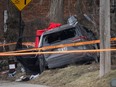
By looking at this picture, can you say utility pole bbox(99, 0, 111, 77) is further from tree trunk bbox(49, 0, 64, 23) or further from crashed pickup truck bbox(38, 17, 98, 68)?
tree trunk bbox(49, 0, 64, 23)

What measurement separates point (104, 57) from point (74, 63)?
2449 mm

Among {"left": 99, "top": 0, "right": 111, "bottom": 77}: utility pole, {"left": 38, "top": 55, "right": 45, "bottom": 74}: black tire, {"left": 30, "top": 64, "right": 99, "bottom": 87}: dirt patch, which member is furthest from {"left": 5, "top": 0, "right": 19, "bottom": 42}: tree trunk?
{"left": 99, "top": 0, "right": 111, "bottom": 77}: utility pole

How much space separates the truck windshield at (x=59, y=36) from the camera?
13.6m

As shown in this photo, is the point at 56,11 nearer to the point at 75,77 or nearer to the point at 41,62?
the point at 41,62

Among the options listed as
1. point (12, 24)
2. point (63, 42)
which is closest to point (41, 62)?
point (63, 42)

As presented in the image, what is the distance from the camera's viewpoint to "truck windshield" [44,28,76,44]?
535 inches

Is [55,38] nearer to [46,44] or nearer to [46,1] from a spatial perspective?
[46,44]

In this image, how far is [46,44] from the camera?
45.9 ft

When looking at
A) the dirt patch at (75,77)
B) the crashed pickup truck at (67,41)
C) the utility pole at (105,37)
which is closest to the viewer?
the dirt patch at (75,77)

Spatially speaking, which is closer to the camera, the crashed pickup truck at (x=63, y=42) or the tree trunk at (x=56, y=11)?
the crashed pickup truck at (x=63, y=42)

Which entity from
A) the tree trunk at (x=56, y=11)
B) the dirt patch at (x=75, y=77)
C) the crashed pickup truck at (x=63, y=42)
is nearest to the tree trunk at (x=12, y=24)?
the tree trunk at (x=56, y=11)

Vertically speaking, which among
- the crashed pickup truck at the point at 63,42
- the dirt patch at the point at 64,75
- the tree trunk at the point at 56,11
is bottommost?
the dirt patch at the point at 64,75

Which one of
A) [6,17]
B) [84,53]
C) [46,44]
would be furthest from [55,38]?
[6,17]

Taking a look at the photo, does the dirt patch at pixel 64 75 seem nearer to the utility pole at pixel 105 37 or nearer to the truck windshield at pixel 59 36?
the truck windshield at pixel 59 36
